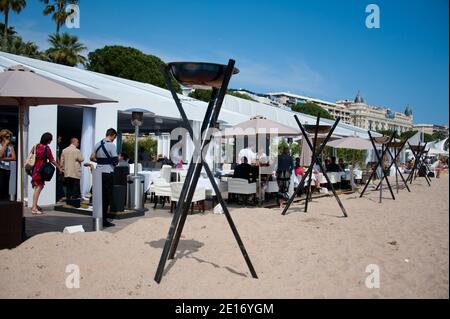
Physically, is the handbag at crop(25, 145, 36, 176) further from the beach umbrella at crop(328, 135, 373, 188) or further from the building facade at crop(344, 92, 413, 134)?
the building facade at crop(344, 92, 413, 134)

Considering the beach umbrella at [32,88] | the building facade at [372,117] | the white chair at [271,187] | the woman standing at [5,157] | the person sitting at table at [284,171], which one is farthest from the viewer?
the building facade at [372,117]

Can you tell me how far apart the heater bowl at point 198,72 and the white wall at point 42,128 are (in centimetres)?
531

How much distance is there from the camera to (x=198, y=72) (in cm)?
359

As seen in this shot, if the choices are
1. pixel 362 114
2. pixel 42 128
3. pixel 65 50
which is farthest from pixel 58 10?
pixel 362 114

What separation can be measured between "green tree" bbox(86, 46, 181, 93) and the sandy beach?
27.3m

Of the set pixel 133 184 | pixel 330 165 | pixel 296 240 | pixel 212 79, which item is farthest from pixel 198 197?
pixel 330 165

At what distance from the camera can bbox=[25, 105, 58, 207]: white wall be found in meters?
7.80

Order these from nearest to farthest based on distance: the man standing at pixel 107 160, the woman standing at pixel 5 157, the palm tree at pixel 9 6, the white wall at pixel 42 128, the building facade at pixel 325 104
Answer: the woman standing at pixel 5 157, the man standing at pixel 107 160, the white wall at pixel 42 128, the palm tree at pixel 9 6, the building facade at pixel 325 104

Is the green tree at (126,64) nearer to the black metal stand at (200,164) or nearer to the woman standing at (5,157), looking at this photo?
the woman standing at (5,157)

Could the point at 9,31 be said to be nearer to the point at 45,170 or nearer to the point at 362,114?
the point at 45,170

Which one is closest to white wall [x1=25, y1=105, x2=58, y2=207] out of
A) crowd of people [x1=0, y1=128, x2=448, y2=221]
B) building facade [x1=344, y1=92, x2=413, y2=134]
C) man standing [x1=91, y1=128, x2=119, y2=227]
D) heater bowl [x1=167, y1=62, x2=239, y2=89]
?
crowd of people [x1=0, y1=128, x2=448, y2=221]

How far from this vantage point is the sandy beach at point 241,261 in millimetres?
3225

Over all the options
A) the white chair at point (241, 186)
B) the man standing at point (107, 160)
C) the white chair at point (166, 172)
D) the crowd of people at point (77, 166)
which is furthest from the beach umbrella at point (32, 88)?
the white chair at point (166, 172)

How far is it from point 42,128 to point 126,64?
85.2 ft
